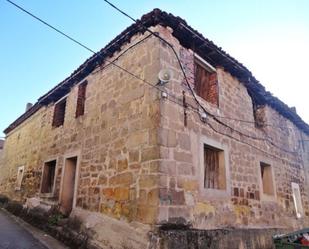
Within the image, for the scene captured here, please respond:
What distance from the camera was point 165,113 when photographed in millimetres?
4535

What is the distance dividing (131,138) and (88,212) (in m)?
2.06

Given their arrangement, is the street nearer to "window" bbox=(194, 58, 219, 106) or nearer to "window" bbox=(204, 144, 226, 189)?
"window" bbox=(204, 144, 226, 189)

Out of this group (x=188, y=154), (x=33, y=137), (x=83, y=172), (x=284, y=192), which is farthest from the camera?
(x=33, y=137)

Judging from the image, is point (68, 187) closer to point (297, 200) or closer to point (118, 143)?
point (118, 143)

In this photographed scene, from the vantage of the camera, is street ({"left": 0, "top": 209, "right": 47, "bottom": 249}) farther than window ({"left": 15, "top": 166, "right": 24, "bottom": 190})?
No

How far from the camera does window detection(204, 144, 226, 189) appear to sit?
211 inches

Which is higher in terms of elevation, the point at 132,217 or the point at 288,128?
the point at 288,128

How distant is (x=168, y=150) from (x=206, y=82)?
9.02 feet

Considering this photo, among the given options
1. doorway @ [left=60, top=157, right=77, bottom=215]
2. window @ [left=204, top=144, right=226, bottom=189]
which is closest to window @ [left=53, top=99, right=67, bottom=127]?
doorway @ [left=60, top=157, right=77, bottom=215]

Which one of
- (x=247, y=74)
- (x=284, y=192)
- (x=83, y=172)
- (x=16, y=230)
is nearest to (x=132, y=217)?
(x=83, y=172)

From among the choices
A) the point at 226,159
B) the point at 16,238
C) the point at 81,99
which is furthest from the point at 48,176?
the point at 226,159

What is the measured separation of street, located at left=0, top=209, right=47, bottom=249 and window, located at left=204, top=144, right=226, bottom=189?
378 cm

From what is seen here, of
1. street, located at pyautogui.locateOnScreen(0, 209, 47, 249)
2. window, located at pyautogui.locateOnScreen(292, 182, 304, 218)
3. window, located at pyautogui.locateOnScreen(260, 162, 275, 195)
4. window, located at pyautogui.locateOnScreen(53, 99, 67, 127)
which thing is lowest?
street, located at pyautogui.locateOnScreen(0, 209, 47, 249)

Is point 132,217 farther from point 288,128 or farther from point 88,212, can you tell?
point 288,128
